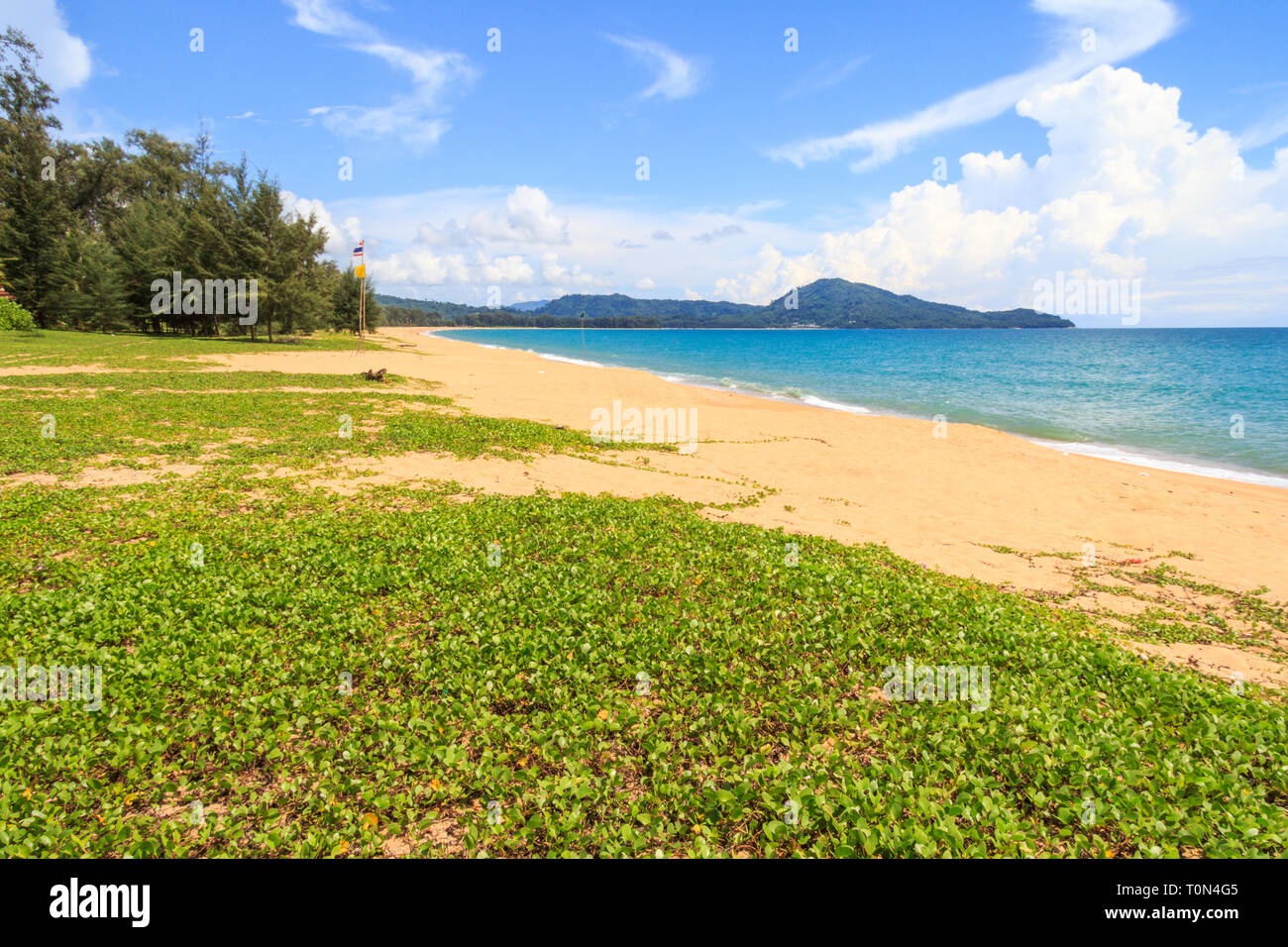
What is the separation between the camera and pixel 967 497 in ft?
57.5

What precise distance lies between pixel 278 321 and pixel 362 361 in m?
25.7

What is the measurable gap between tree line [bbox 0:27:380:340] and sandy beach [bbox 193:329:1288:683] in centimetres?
4380

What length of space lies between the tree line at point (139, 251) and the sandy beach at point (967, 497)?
144 feet

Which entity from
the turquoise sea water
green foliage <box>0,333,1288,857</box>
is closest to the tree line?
the turquoise sea water

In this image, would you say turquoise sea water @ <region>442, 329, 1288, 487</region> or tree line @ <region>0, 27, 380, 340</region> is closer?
turquoise sea water @ <region>442, 329, 1288, 487</region>

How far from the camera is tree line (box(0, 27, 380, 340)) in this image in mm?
56219

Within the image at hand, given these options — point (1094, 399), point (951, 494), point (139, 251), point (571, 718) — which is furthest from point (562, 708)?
point (139, 251)

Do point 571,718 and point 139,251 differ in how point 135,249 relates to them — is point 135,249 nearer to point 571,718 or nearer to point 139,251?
point 139,251

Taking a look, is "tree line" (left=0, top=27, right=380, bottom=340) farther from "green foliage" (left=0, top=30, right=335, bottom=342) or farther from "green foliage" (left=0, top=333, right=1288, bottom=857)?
"green foliage" (left=0, top=333, right=1288, bottom=857)

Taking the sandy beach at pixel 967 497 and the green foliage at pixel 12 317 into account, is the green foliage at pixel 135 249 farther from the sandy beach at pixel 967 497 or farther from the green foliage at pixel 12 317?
the sandy beach at pixel 967 497

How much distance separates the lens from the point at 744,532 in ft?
38.9
